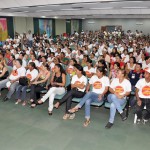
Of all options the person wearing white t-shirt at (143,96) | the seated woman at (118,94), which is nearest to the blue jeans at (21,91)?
the seated woman at (118,94)

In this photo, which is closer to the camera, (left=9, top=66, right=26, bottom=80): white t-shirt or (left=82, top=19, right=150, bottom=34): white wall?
(left=9, top=66, right=26, bottom=80): white t-shirt

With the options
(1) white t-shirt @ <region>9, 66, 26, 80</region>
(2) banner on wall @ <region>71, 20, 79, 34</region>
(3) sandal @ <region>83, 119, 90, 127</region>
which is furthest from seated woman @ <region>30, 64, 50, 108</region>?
(2) banner on wall @ <region>71, 20, 79, 34</region>

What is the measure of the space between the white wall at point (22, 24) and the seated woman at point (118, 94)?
1422 centimetres

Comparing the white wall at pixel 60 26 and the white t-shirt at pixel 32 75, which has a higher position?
the white wall at pixel 60 26

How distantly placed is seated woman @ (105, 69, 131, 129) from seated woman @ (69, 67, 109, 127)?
163 millimetres

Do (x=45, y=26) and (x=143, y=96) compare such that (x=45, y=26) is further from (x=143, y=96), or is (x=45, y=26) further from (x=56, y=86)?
(x=143, y=96)

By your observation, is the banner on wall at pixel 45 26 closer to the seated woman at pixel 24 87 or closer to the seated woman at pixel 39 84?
the seated woman at pixel 24 87

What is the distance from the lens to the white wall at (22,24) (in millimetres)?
16750

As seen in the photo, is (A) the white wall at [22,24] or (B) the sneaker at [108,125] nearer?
(B) the sneaker at [108,125]

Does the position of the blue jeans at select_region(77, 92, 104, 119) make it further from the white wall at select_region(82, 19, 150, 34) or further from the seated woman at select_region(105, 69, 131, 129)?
the white wall at select_region(82, 19, 150, 34)

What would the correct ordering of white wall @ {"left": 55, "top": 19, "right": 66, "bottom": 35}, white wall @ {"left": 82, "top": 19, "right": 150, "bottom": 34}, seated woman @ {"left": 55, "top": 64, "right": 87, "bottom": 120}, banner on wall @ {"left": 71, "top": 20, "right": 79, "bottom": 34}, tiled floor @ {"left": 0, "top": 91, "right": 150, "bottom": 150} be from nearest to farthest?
tiled floor @ {"left": 0, "top": 91, "right": 150, "bottom": 150} < seated woman @ {"left": 55, "top": 64, "right": 87, "bottom": 120} < white wall @ {"left": 55, "top": 19, "right": 66, "bottom": 35} < white wall @ {"left": 82, "top": 19, "right": 150, "bottom": 34} < banner on wall @ {"left": 71, "top": 20, "right": 79, "bottom": 34}

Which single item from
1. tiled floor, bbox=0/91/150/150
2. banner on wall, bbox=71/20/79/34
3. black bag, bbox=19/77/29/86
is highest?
banner on wall, bbox=71/20/79/34

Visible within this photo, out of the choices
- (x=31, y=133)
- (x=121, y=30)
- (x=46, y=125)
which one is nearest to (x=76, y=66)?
(x=46, y=125)

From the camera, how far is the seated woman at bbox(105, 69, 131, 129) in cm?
407
